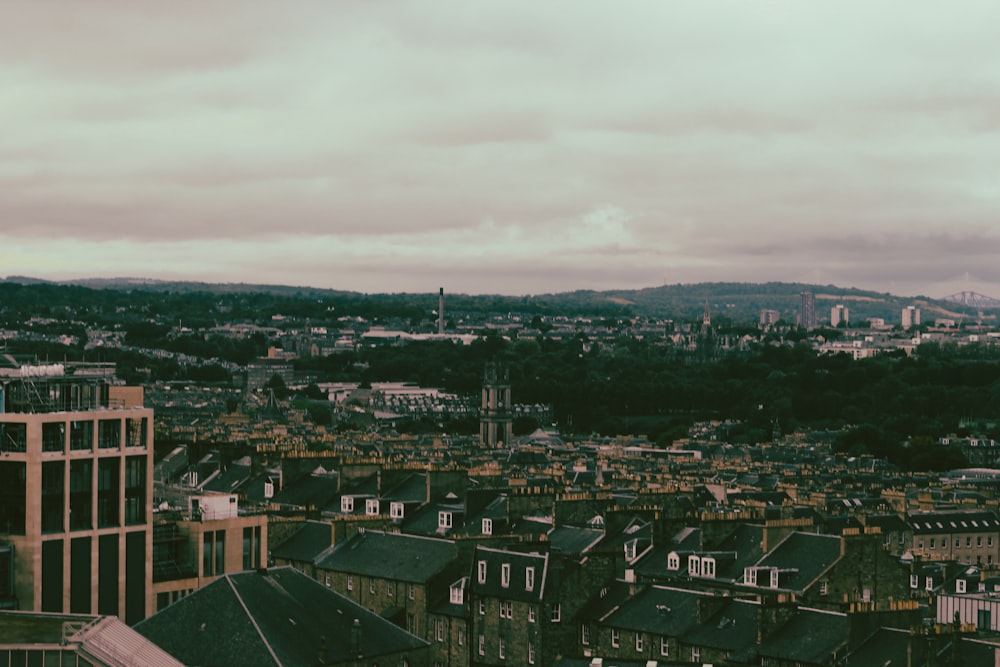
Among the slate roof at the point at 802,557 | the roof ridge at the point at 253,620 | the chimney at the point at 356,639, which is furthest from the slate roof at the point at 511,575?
the roof ridge at the point at 253,620

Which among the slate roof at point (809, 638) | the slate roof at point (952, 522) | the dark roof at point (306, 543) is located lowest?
the slate roof at point (952, 522)

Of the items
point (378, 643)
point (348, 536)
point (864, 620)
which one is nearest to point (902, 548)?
point (348, 536)

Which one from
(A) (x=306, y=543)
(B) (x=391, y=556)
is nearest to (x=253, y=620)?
(B) (x=391, y=556)

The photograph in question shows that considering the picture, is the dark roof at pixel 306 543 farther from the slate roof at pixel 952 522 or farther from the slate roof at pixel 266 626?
the slate roof at pixel 952 522

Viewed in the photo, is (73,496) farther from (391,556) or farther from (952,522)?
(952,522)

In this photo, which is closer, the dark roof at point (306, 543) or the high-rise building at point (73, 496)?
the high-rise building at point (73, 496)

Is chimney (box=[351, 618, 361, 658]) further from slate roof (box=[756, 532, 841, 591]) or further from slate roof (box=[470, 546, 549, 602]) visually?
slate roof (box=[756, 532, 841, 591])

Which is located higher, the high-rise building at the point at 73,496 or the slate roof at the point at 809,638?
the high-rise building at the point at 73,496

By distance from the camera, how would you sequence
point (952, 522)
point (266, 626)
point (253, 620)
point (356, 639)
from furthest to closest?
point (952, 522) < point (356, 639) < point (266, 626) < point (253, 620)
